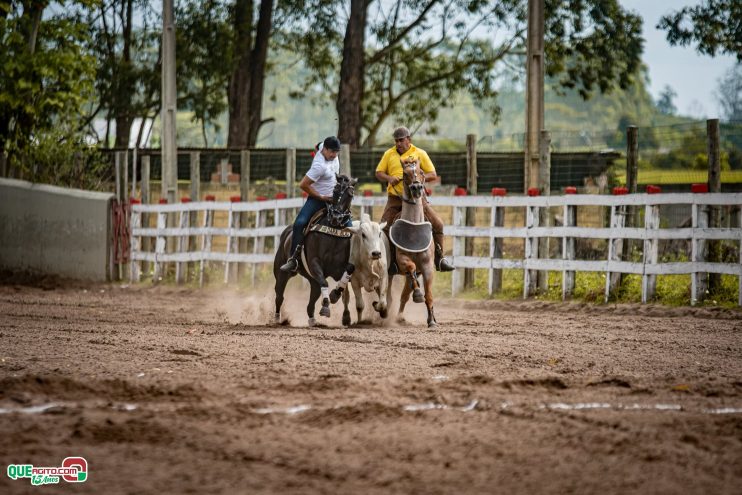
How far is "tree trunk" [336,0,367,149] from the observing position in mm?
36875

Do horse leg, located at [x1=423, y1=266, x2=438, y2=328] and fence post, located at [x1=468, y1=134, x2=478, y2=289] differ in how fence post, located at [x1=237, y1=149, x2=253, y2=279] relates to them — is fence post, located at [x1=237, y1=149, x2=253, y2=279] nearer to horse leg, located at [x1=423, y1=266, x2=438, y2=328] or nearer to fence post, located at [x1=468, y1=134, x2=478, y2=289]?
fence post, located at [x1=468, y1=134, x2=478, y2=289]

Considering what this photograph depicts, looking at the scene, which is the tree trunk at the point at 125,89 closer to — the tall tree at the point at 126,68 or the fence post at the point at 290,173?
the tall tree at the point at 126,68

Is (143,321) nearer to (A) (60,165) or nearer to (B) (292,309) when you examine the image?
(B) (292,309)

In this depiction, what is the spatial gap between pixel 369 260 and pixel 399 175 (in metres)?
1.35

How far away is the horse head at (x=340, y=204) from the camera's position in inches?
587

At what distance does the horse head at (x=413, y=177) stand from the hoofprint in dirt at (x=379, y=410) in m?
1.73

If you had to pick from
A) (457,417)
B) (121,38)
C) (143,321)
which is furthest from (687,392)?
(121,38)

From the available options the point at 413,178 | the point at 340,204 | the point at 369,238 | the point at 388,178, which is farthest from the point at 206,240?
the point at 413,178

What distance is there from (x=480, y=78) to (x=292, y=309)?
27.2 metres

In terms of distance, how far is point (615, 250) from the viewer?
17.7 metres

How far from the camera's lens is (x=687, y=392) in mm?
8711

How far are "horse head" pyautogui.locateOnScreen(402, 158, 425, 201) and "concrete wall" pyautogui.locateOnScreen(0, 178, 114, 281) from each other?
14.6m

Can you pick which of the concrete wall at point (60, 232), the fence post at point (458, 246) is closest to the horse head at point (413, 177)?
the fence post at point (458, 246)

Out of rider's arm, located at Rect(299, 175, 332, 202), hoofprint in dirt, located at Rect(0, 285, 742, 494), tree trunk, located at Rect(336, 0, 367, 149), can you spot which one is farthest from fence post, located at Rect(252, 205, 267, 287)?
tree trunk, located at Rect(336, 0, 367, 149)
